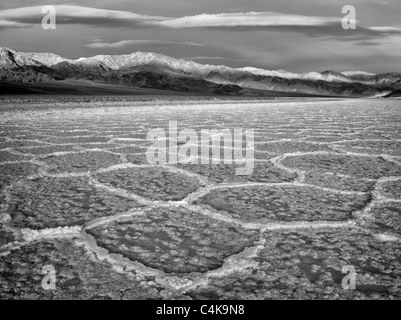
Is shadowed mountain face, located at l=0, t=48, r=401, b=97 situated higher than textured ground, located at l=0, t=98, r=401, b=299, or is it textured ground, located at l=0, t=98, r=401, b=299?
shadowed mountain face, located at l=0, t=48, r=401, b=97

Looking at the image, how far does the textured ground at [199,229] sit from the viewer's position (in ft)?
3.42

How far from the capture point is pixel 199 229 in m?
1.44

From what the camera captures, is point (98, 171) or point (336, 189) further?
point (98, 171)

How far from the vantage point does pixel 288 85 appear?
148750mm

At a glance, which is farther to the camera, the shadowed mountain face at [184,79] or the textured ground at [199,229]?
the shadowed mountain face at [184,79]

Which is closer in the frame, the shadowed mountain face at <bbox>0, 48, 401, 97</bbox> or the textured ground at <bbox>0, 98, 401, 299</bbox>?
the textured ground at <bbox>0, 98, 401, 299</bbox>

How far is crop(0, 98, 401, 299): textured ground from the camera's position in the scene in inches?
41.0

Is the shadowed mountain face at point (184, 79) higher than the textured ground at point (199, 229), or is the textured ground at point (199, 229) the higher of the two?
the shadowed mountain face at point (184, 79)

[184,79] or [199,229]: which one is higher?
[184,79]

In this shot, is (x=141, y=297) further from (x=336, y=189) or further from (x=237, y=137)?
(x=237, y=137)
